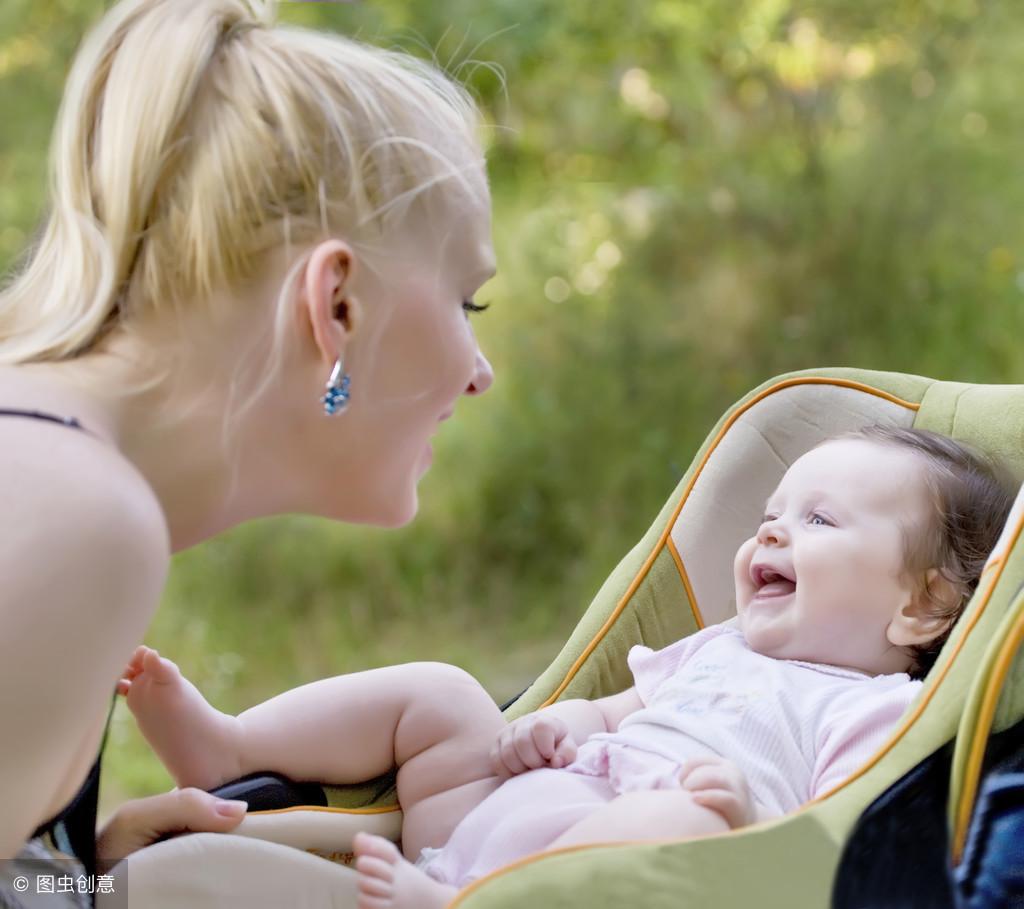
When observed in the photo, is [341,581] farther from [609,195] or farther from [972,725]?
[972,725]

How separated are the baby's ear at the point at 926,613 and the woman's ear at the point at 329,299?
68cm

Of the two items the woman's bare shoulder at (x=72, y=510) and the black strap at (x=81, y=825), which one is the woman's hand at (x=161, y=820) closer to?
the black strap at (x=81, y=825)

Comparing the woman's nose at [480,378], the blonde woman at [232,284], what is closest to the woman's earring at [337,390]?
the blonde woman at [232,284]

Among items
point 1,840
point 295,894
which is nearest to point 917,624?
point 295,894

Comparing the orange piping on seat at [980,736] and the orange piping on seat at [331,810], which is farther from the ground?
the orange piping on seat at [980,736]

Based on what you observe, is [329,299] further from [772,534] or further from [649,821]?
[772,534]

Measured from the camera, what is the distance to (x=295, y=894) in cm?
114

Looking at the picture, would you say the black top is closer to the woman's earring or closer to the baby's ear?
the woman's earring

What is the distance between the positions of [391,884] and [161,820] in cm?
26

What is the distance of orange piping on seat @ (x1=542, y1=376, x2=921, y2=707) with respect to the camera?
1540mm

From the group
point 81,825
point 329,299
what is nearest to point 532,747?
point 81,825

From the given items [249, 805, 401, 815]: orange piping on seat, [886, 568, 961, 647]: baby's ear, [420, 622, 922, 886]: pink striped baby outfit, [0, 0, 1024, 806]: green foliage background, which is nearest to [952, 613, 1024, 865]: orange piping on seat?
[420, 622, 922, 886]: pink striped baby outfit

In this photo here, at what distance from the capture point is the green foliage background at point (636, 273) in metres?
3.54

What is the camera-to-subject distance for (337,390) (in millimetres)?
1026
